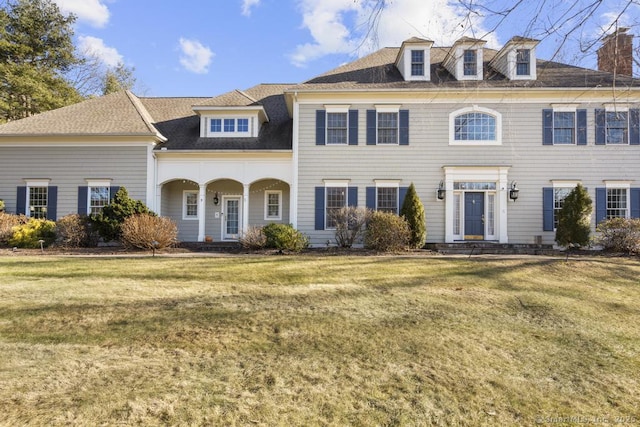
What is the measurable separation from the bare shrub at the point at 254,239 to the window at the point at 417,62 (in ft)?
28.1

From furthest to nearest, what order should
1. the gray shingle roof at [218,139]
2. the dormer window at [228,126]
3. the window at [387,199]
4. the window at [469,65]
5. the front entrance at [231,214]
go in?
the front entrance at [231,214]
the dormer window at [228,126]
the gray shingle roof at [218,139]
the window at [387,199]
the window at [469,65]

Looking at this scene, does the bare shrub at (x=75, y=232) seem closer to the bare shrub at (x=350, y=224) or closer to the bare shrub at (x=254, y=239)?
the bare shrub at (x=254, y=239)

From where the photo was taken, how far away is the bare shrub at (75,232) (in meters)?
13.3

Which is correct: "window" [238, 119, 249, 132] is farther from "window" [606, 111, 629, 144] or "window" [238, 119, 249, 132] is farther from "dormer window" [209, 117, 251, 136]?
"window" [606, 111, 629, 144]

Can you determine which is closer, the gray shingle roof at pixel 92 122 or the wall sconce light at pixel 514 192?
the wall sconce light at pixel 514 192

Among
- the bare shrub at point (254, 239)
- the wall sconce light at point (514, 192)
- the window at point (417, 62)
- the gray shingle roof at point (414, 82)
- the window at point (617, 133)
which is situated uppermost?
the window at point (417, 62)

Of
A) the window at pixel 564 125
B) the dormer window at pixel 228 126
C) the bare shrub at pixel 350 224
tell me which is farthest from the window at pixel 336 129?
the window at pixel 564 125

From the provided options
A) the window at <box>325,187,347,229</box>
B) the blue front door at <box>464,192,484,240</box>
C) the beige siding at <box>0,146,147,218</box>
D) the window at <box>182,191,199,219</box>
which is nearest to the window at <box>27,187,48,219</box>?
the beige siding at <box>0,146,147,218</box>

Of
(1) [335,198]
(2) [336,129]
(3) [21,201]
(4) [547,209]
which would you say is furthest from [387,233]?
(3) [21,201]

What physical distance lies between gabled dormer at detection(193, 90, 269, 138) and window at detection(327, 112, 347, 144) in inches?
114

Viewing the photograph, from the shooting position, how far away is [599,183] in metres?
14.2

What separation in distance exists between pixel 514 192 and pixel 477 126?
2.86m

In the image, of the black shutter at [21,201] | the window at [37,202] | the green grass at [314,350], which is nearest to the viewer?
the green grass at [314,350]

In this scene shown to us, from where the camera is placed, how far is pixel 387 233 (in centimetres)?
1224
